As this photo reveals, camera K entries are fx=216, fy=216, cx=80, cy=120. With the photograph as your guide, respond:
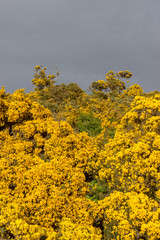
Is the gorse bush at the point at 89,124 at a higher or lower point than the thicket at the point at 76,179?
higher

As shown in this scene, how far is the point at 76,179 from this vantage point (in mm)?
9188

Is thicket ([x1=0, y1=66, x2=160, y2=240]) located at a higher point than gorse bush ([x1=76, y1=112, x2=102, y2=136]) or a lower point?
lower

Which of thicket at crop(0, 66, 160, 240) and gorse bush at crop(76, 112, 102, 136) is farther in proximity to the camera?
gorse bush at crop(76, 112, 102, 136)

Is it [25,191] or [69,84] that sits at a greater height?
[69,84]

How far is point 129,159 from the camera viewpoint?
9734mm

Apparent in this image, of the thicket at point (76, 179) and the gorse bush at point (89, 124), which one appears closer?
the thicket at point (76, 179)

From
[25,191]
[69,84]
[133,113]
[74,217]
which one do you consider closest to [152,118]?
[133,113]

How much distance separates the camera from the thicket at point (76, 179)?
7.04 m

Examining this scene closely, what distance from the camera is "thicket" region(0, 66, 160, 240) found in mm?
7039

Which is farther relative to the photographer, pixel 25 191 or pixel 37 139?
pixel 37 139

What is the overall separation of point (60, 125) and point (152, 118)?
5169 mm

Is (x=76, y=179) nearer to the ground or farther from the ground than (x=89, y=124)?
nearer to the ground

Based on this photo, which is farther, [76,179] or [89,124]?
[89,124]

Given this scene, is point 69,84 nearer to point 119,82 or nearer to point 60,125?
point 119,82
